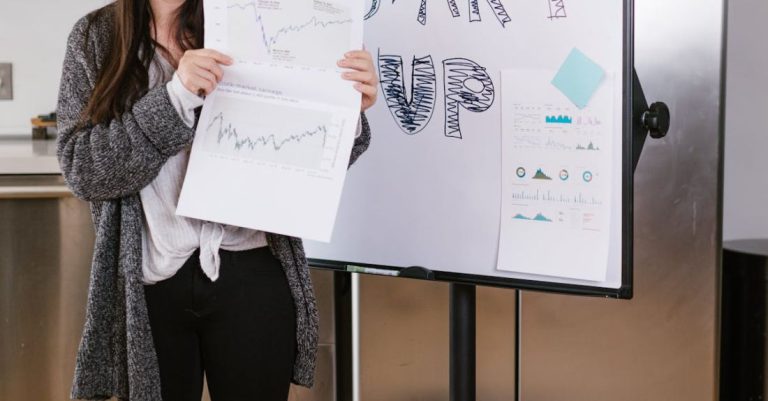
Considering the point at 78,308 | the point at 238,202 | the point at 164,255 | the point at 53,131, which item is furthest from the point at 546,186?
the point at 53,131

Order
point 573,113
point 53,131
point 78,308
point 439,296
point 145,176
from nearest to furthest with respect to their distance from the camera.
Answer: point 145,176 < point 573,113 < point 439,296 < point 78,308 < point 53,131

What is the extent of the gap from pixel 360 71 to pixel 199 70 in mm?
244

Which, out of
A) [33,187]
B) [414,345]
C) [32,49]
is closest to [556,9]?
[414,345]

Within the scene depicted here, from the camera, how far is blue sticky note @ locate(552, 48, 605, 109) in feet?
4.31

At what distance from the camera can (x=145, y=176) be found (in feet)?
3.89

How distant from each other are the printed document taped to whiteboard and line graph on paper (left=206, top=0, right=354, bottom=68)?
31cm

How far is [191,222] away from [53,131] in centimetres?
220

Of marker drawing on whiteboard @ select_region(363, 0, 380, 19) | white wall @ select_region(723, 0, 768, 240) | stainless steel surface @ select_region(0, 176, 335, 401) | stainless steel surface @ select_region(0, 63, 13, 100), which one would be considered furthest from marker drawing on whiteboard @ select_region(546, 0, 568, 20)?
stainless steel surface @ select_region(0, 63, 13, 100)

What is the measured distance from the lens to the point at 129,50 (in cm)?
123

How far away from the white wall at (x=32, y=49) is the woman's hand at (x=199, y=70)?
2262mm

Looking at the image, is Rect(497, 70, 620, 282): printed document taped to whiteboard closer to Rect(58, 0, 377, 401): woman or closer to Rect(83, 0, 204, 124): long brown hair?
Rect(58, 0, 377, 401): woman

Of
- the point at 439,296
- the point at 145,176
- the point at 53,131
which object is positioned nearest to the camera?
the point at 145,176

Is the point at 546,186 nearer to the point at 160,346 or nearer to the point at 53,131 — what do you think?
the point at 160,346

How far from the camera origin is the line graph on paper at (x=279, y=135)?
1.27 m
